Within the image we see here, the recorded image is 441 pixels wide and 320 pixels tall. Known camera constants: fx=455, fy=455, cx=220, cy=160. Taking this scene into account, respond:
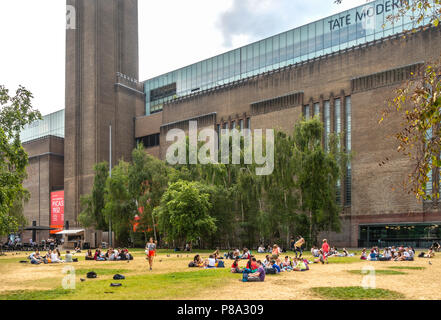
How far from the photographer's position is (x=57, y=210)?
8156 cm

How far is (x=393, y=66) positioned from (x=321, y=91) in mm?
9117

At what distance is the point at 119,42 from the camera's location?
265 ft

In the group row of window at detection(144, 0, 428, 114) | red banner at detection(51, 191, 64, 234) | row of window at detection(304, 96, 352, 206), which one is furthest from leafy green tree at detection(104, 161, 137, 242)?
red banner at detection(51, 191, 64, 234)

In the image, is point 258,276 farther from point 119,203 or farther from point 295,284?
point 119,203

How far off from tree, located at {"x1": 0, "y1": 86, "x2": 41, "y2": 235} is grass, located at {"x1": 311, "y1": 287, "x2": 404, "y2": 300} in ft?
64.6

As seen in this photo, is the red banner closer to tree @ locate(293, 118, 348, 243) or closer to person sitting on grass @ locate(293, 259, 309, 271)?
tree @ locate(293, 118, 348, 243)

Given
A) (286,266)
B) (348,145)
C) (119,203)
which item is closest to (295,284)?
(286,266)

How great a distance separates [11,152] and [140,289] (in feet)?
53.0

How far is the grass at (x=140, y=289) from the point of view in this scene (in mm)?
14508

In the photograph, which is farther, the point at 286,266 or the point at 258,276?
the point at 286,266

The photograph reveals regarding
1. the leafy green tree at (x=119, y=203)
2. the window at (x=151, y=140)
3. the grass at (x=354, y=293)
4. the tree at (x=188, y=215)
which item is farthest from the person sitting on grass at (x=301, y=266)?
the window at (x=151, y=140)

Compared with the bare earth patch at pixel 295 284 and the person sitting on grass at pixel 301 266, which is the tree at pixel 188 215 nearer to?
the bare earth patch at pixel 295 284
